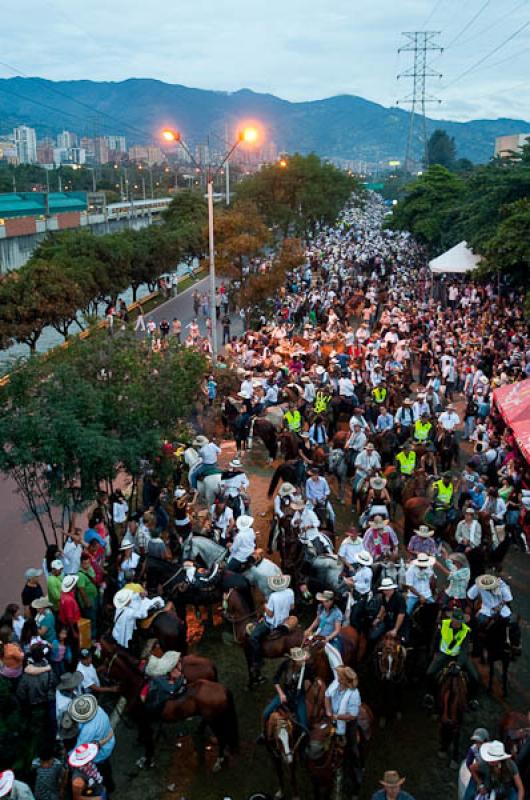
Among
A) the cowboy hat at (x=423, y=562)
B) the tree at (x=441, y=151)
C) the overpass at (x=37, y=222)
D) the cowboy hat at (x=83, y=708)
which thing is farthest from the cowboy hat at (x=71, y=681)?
the tree at (x=441, y=151)

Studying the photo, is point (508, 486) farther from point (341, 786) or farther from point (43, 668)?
point (43, 668)

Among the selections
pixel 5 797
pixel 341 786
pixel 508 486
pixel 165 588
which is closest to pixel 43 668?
pixel 5 797

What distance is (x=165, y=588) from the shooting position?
947 centimetres

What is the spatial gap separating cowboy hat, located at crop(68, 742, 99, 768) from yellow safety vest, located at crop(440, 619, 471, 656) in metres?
3.66

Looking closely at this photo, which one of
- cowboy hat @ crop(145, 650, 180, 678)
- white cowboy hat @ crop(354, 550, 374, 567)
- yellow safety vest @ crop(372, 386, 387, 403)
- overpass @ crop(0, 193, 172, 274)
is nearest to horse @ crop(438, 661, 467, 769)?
white cowboy hat @ crop(354, 550, 374, 567)

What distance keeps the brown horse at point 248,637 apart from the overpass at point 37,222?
4299cm

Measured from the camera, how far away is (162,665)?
23.5 ft

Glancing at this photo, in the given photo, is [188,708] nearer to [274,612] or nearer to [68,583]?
[274,612]

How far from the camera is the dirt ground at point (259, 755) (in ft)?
24.3

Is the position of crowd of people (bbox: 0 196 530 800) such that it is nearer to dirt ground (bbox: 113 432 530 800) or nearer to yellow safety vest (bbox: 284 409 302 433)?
yellow safety vest (bbox: 284 409 302 433)

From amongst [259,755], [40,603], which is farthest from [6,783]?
[259,755]

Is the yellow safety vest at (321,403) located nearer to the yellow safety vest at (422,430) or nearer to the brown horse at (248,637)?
the yellow safety vest at (422,430)

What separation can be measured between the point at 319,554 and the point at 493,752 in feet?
14.8

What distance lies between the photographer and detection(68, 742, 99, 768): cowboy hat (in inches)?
237
